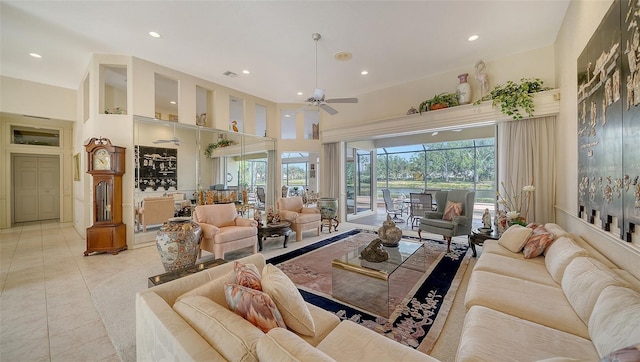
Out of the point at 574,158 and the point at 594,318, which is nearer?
the point at 594,318

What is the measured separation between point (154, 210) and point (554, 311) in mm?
5694

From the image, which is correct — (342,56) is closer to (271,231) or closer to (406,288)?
(271,231)

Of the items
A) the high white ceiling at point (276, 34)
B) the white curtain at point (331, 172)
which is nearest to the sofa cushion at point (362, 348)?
the high white ceiling at point (276, 34)

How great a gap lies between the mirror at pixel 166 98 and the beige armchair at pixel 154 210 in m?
1.66

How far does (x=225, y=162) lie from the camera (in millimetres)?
5938

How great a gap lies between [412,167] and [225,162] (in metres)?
6.48

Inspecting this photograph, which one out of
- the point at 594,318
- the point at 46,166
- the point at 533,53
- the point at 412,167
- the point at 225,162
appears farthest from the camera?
the point at 412,167

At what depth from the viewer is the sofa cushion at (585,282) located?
1.46 meters

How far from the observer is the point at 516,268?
7.59 ft

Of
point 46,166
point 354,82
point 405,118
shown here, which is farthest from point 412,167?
point 46,166

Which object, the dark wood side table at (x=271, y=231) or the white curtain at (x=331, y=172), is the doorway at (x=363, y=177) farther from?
the dark wood side table at (x=271, y=231)

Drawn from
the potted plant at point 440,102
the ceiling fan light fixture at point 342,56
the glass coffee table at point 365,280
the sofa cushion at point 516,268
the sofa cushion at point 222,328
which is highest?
the ceiling fan light fixture at point 342,56

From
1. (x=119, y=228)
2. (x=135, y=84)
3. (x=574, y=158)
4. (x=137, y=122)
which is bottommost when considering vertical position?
(x=119, y=228)

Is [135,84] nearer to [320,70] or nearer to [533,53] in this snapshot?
[320,70]
